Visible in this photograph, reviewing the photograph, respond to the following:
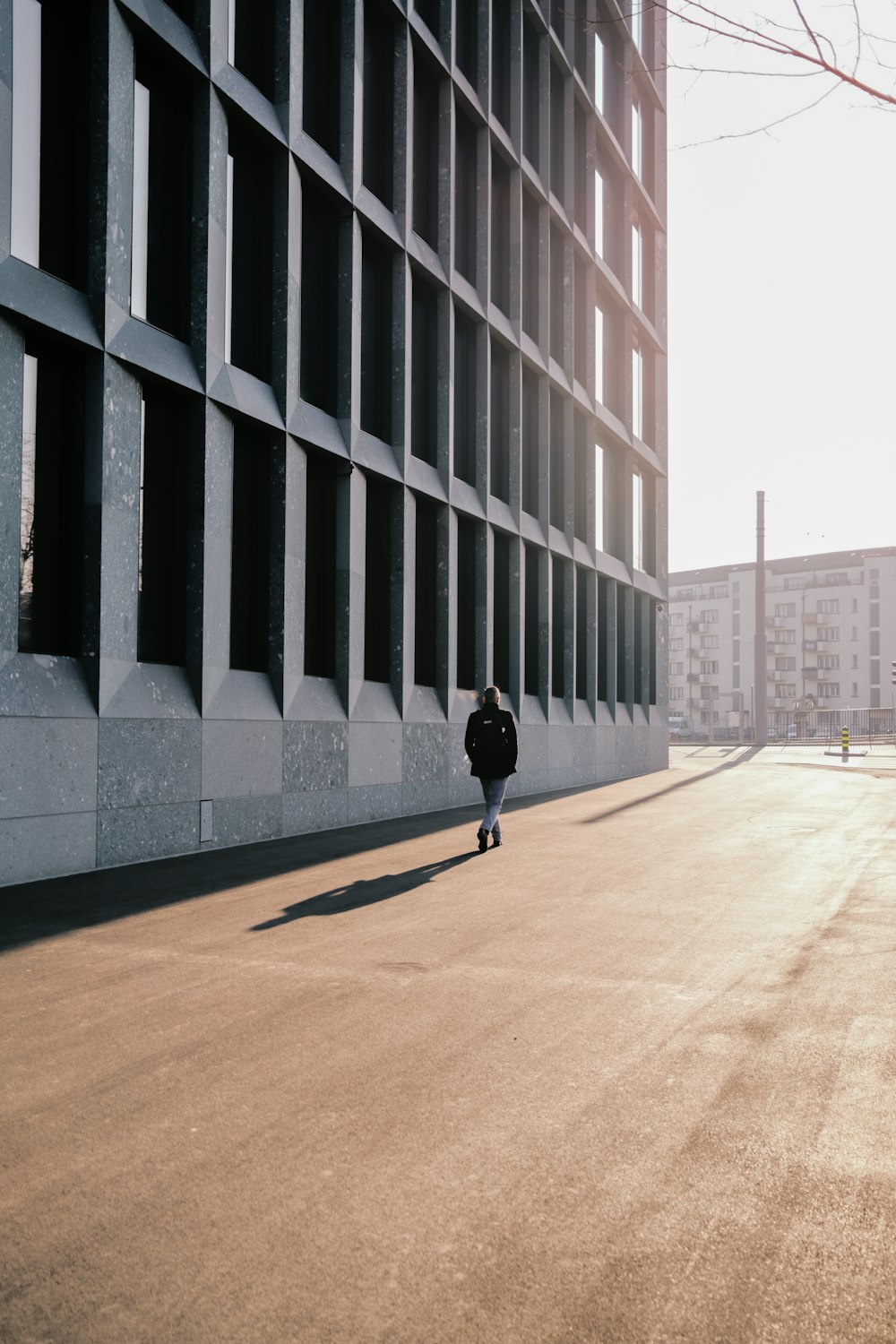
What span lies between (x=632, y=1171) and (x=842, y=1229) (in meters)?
0.64

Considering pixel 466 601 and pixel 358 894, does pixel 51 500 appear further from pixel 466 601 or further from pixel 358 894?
pixel 466 601

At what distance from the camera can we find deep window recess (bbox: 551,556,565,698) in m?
25.0

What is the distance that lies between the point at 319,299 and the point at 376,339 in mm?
1759

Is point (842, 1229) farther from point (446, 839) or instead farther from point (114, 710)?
point (446, 839)

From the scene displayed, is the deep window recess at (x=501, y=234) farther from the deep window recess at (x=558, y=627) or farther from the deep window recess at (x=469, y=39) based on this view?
the deep window recess at (x=558, y=627)

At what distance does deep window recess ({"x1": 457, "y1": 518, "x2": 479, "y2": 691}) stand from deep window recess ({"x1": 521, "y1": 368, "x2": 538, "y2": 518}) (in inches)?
141

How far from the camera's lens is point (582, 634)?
2692cm

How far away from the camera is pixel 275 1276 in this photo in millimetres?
2766

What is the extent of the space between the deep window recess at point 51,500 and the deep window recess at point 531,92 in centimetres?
1602

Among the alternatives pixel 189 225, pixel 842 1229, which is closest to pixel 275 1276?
pixel 842 1229

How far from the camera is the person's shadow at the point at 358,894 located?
803 cm

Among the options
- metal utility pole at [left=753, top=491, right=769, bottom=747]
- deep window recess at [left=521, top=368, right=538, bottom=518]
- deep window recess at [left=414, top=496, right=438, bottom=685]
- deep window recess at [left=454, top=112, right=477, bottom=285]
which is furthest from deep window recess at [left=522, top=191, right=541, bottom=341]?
metal utility pole at [left=753, top=491, right=769, bottom=747]

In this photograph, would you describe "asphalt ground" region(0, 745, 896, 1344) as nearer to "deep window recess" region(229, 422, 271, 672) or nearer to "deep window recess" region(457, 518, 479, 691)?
"deep window recess" region(229, 422, 271, 672)

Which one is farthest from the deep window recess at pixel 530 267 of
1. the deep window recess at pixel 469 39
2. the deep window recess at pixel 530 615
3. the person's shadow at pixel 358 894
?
the person's shadow at pixel 358 894
